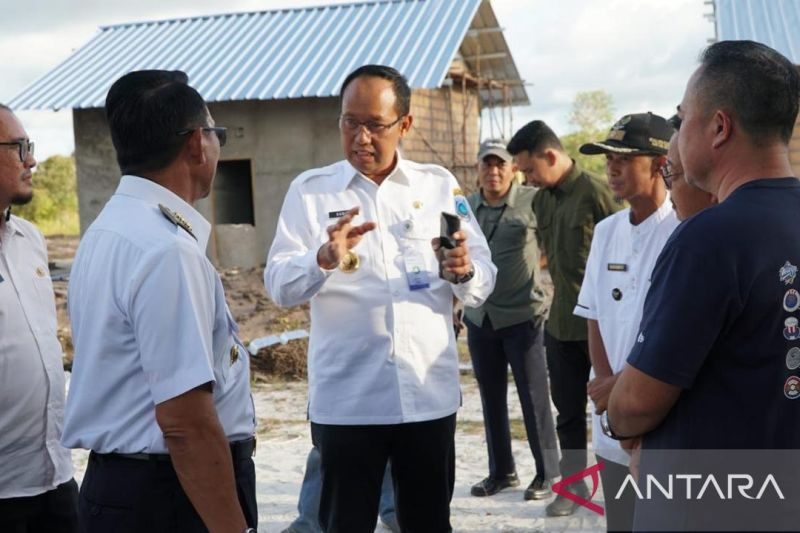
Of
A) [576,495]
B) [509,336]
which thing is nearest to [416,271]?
[509,336]

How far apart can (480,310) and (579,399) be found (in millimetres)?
949

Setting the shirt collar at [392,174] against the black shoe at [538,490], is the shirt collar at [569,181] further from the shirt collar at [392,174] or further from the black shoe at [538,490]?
the shirt collar at [392,174]

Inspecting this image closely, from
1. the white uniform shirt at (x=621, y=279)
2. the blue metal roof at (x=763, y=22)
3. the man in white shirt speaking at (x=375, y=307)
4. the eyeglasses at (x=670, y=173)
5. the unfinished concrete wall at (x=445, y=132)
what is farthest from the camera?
the unfinished concrete wall at (x=445, y=132)

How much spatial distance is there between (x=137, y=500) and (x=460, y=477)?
148 inches

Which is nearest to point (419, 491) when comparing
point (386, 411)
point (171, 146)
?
point (386, 411)

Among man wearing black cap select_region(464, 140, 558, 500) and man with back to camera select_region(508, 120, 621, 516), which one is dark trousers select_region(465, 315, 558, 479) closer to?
man wearing black cap select_region(464, 140, 558, 500)

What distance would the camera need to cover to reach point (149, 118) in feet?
7.19

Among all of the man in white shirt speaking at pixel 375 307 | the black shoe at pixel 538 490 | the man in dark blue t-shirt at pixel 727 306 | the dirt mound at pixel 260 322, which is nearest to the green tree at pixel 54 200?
the dirt mound at pixel 260 322

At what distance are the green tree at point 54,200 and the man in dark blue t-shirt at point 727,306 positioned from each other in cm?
2691

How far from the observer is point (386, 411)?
122 inches

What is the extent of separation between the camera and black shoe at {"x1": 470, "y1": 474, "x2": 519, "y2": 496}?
5242 millimetres

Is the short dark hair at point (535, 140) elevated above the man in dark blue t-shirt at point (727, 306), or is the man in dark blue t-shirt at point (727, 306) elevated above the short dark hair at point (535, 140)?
the short dark hair at point (535, 140)

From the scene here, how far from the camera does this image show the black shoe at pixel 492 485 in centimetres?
524

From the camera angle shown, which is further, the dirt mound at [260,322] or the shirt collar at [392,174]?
the dirt mound at [260,322]
